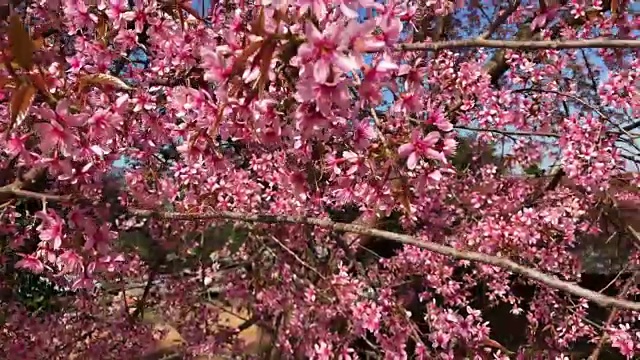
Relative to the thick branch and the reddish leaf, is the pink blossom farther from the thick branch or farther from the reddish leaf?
the reddish leaf

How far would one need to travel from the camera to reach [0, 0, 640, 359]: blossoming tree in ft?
4.10

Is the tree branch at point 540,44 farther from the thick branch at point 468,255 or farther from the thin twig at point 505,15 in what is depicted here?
the thick branch at point 468,255

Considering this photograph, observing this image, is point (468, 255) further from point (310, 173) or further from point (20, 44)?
point (20, 44)

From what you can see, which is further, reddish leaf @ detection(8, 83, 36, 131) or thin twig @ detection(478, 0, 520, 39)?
thin twig @ detection(478, 0, 520, 39)

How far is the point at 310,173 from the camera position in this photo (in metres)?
2.22

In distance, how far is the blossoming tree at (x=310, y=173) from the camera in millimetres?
1251

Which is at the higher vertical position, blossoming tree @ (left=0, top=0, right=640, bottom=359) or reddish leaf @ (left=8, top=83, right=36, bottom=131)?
reddish leaf @ (left=8, top=83, right=36, bottom=131)

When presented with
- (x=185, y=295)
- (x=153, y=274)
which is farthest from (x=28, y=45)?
(x=185, y=295)

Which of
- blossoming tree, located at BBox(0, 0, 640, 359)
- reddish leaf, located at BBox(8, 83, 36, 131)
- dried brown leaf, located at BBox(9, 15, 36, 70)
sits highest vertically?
dried brown leaf, located at BBox(9, 15, 36, 70)

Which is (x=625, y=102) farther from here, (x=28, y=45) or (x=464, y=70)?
(x=28, y=45)

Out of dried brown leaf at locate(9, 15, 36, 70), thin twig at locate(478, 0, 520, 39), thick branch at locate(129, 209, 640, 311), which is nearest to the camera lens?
dried brown leaf at locate(9, 15, 36, 70)

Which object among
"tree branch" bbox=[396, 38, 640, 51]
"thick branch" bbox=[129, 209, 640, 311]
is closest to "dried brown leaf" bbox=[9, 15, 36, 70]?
"tree branch" bbox=[396, 38, 640, 51]

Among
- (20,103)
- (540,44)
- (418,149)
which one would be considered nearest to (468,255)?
(418,149)

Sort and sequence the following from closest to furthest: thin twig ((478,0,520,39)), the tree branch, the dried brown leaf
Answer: the dried brown leaf, the tree branch, thin twig ((478,0,520,39))
